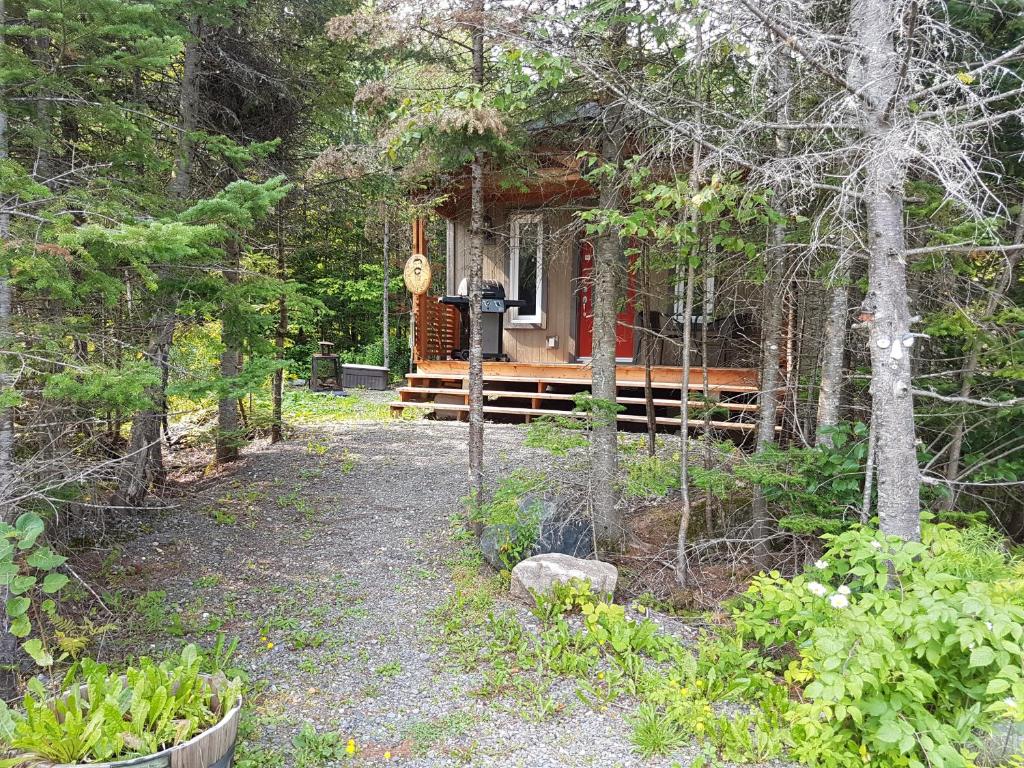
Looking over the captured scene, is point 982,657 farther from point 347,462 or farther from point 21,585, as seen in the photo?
point 347,462

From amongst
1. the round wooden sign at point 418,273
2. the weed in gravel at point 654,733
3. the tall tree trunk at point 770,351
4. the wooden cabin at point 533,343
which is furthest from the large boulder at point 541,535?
the round wooden sign at point 418,273

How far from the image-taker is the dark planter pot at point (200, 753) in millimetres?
2195

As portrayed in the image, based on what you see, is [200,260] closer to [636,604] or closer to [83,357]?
[83,357]

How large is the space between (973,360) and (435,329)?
8.25 metres

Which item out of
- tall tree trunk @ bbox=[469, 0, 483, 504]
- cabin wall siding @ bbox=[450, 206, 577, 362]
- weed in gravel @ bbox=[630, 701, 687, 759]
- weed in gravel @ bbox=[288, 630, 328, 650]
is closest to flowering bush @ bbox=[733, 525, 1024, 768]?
weed in gravel @ bbox=[630, 701, 687, 759]

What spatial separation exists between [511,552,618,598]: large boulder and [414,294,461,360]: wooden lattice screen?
598 cm

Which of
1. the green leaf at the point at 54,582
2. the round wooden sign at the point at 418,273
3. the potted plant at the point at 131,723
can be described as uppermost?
the round wooden sign at the point at 418,273

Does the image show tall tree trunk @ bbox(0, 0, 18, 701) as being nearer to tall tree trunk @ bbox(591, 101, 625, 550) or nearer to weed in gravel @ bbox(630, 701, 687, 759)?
weed in gravel @ bbox(630, 701, 687, 759)

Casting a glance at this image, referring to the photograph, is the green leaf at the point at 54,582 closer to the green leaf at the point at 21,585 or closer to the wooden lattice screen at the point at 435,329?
the green leaf at the point at 21,585

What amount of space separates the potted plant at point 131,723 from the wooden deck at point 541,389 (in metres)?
6.04

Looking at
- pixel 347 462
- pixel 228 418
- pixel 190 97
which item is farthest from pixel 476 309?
pixel 228 418

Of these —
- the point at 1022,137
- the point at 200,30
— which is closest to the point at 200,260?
the point at 200,30

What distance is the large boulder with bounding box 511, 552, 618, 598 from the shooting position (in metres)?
4.20

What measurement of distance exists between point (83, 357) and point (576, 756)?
3413 mm
